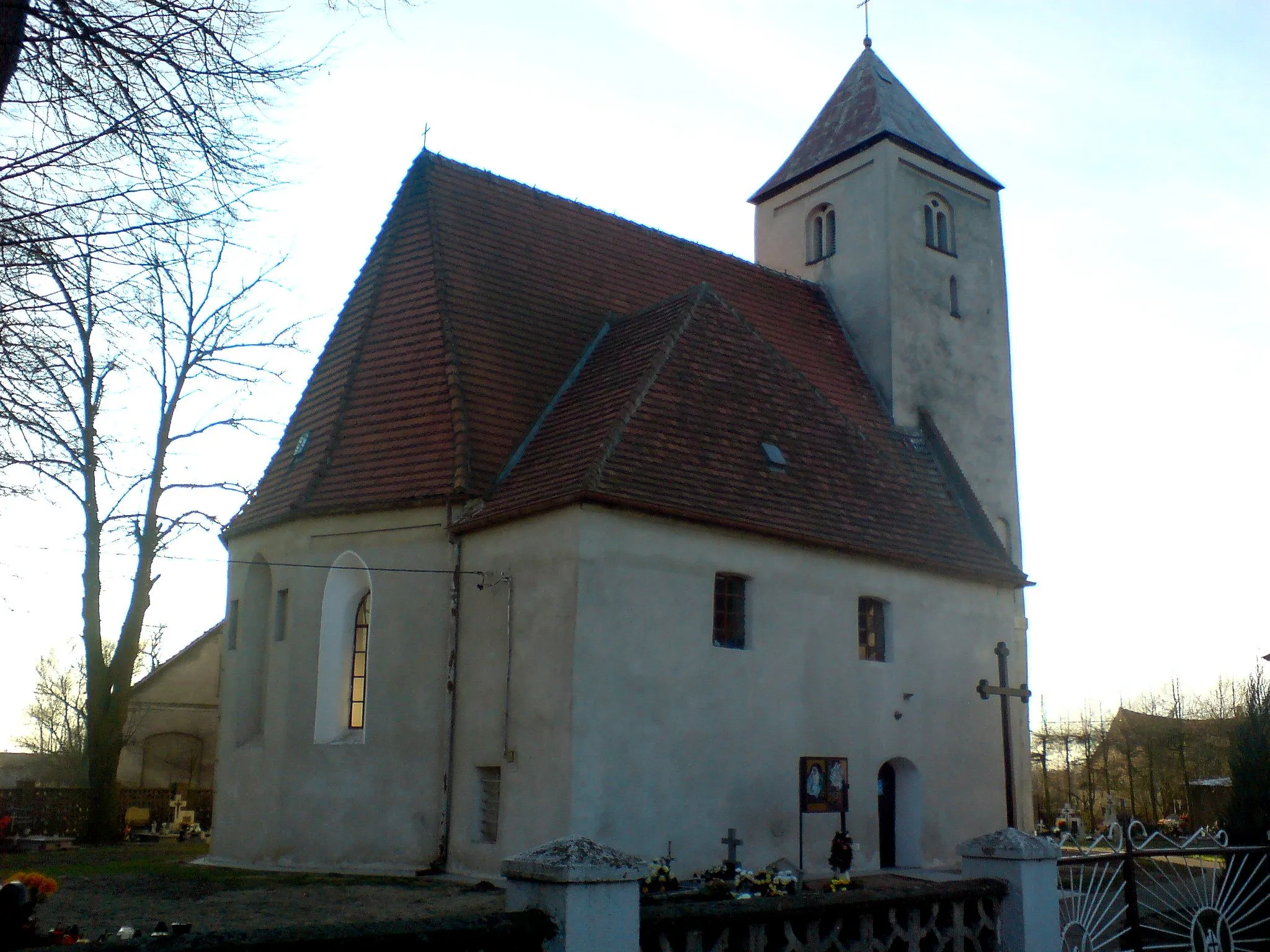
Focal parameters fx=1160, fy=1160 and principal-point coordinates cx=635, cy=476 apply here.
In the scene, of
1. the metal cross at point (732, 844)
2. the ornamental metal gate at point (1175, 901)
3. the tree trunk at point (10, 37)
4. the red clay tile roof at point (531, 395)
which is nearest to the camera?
the tree trunk at point (10, 37)

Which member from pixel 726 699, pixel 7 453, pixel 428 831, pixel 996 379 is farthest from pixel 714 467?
pixel 996 379

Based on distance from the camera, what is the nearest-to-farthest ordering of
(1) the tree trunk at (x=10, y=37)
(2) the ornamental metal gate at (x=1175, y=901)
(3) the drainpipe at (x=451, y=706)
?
(1) the tree trunk at (x=10, y=37)
(2) the ornamental metal gate at (x=1175, y=901)
(3) the drainpipe at (x=451, y=706)

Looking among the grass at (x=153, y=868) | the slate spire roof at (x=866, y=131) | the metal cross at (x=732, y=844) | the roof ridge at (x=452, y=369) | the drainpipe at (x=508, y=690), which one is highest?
the slate spire roof at (x=866, y=131)

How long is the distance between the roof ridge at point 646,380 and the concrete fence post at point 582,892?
29.5ft

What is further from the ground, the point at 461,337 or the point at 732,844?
the point at 461,337

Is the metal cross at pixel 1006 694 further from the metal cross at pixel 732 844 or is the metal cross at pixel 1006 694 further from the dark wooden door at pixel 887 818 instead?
the metal cross at pixel 732 844

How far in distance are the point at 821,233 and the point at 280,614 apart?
16.0 meters

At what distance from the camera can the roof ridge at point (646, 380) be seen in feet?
50.5

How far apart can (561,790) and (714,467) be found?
16.8 feet

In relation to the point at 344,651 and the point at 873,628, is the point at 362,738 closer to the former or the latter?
the point at 344,651

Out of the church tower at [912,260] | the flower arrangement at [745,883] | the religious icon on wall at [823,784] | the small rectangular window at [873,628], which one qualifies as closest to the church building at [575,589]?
the small rectangular window at [873,628]

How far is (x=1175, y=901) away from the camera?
41.3ft

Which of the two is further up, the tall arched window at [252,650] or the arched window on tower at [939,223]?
the arched window on tower at [939,223]

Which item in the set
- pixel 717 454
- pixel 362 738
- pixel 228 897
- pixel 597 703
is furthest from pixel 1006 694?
pixel 228 897
